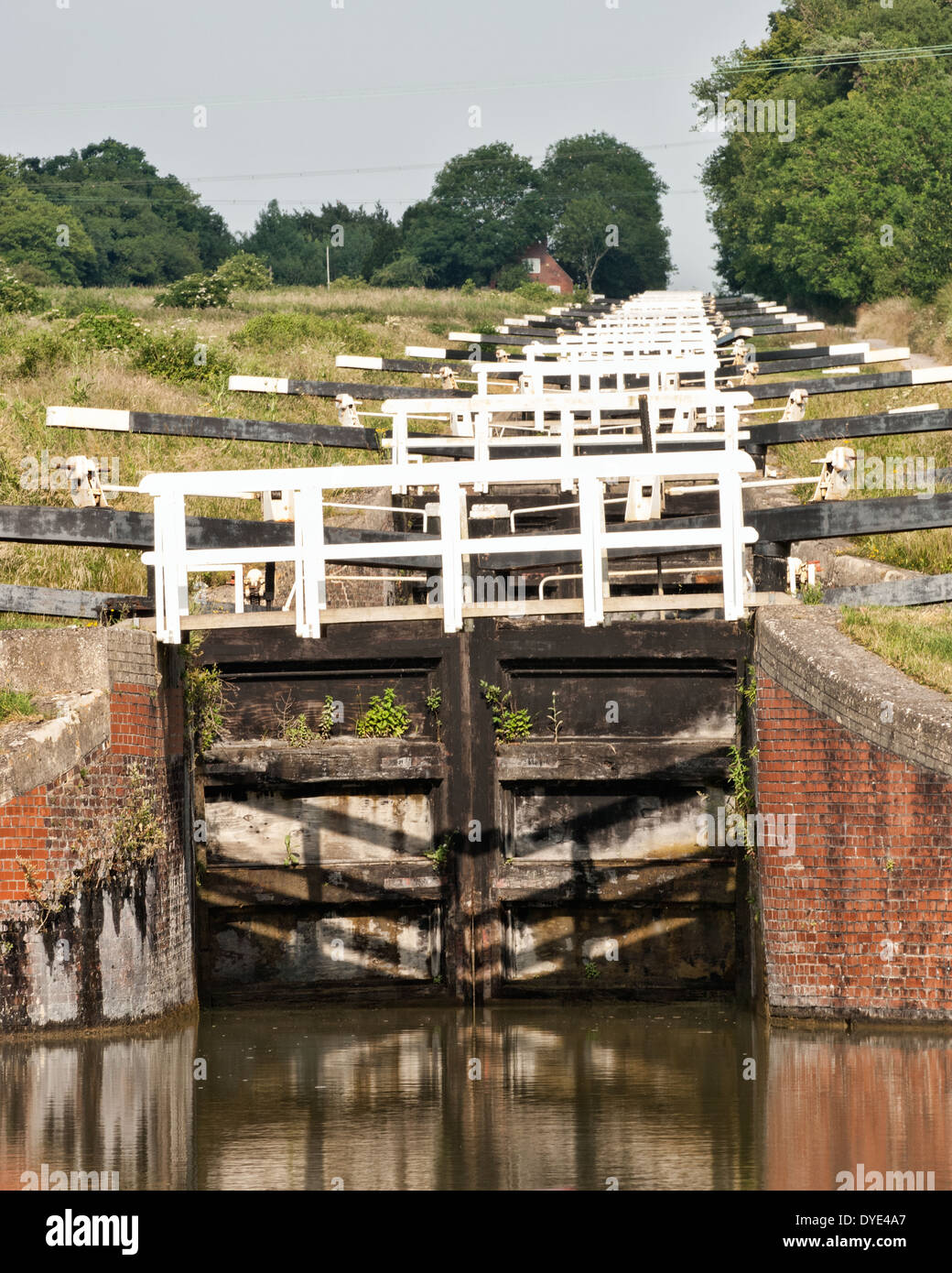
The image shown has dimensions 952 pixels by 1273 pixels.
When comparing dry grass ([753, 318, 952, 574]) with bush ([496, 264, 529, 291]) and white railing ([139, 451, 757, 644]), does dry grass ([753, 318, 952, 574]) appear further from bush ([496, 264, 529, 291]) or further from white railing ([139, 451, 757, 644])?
bush ([496, 264, 529, 291])

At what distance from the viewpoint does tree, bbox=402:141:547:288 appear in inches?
4368

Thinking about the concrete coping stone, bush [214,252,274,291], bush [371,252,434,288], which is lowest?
the concrete coping stone

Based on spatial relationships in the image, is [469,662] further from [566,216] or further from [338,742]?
[566,216]

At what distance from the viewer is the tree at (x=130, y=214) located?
10200cm

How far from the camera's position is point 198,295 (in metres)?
51.5

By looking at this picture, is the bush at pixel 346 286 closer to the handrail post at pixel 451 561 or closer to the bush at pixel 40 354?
the bush at pixel 40 354

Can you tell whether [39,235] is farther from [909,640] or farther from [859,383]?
[909,640]

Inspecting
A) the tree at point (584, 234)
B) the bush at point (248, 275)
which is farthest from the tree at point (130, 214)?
the bush at point (248, 275)

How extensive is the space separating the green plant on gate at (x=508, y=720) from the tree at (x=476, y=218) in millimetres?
98253

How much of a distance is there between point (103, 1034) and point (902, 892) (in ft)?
18.3

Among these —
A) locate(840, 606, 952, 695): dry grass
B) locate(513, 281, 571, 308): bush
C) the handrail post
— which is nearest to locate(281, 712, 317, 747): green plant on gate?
the handrail post

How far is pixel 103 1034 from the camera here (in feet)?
38.0

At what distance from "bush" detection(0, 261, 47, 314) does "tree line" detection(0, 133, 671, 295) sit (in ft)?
170
